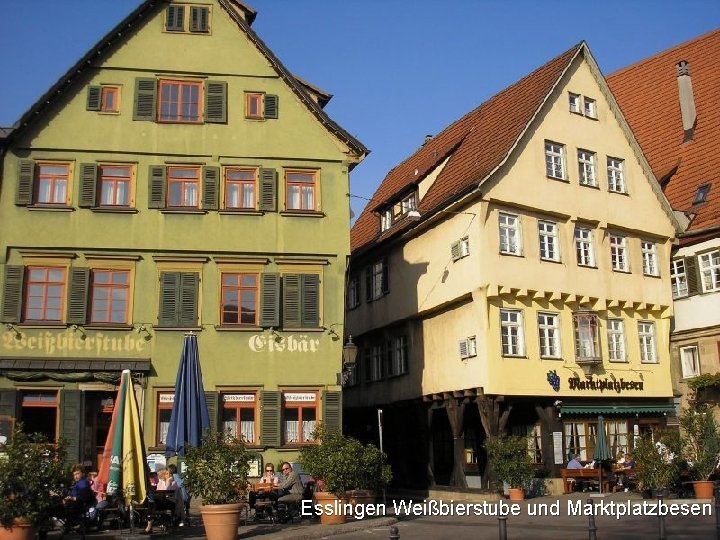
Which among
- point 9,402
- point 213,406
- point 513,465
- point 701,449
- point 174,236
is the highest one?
point 174,236

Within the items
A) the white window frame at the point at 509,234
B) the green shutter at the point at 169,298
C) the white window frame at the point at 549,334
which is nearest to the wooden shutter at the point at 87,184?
the green shutter at the point at 169,298

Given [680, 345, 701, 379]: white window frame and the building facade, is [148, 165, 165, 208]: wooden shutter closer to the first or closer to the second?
the building facade

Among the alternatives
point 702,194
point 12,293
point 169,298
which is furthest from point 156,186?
point 702,194

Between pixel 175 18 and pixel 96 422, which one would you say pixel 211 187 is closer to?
pixel 175 18

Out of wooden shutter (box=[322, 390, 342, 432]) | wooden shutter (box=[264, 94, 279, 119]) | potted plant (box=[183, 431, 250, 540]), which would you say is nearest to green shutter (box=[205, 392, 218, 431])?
wooden shutter (box=[322, 390, 342, 432])

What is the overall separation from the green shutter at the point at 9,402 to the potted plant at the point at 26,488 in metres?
8.07

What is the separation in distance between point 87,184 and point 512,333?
1259cm

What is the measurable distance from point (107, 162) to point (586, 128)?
15040mm

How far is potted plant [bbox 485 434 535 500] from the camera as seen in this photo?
76.4 ft

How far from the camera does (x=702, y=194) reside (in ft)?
103

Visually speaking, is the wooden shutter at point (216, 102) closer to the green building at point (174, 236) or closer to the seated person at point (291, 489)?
the green building at point (174, 236)

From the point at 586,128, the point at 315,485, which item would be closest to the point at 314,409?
the point at 315,485

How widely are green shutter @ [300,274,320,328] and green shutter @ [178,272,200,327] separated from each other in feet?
9.16

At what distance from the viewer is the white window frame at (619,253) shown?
2892 cm
